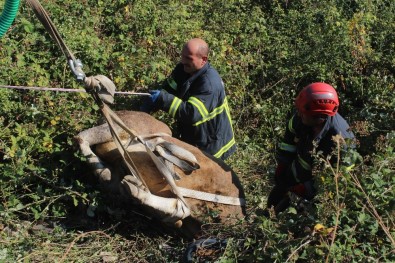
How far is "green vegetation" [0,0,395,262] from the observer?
155 inches

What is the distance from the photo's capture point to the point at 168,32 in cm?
745

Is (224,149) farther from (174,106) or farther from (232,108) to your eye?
(232,108)

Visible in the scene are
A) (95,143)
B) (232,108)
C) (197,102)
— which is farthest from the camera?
(232,108)

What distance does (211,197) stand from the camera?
16.6ft

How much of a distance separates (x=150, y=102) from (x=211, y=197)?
1.26 meters

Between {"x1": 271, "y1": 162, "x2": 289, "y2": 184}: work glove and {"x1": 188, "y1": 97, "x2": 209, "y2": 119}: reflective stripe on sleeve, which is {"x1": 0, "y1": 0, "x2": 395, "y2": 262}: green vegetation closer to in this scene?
{"x1": 271, "y1": 162, "x2": 289, "y2": 184}: work glove

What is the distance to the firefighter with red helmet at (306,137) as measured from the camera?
4.71m

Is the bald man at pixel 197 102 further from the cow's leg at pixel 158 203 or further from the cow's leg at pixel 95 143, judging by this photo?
the cow's leg at pixel 158 203

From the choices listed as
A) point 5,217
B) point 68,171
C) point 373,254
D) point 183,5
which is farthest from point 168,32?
point 373,254

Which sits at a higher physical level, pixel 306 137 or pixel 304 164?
pixel 306 137

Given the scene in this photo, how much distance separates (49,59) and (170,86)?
1.20 meters

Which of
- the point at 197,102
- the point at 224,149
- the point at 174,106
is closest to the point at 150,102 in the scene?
the point at 174,106

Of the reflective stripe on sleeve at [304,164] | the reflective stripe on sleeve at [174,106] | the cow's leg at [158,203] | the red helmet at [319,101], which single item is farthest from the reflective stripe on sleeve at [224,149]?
the red helmet at [319,101]

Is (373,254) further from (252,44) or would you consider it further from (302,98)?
(252,44)
